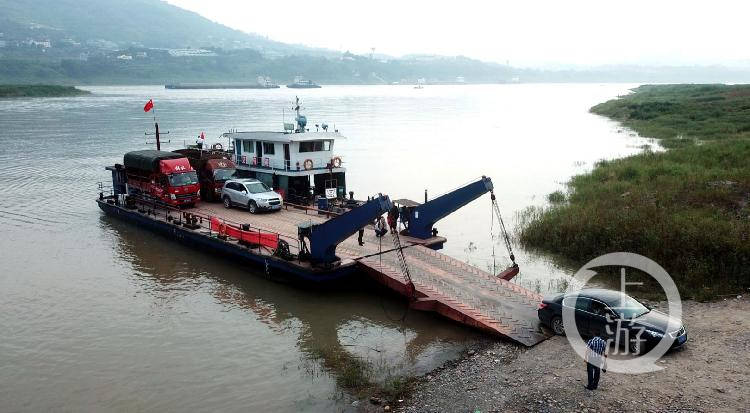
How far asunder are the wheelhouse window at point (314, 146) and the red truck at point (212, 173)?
400cm

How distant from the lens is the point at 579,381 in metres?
12.3

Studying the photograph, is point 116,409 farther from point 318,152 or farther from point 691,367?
point 318,152

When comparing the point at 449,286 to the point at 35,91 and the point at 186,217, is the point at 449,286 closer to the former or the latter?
the point at 186,217

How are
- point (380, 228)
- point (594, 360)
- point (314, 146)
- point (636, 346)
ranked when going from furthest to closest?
point (314, 146), point (380, 228), point (636, 346), point (594, 360)

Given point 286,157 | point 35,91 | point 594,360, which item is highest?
point 35,91

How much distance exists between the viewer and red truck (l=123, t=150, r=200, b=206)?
27.2m

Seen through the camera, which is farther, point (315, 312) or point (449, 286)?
point (315, 312)

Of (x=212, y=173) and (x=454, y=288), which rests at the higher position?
(x=212, y=173)

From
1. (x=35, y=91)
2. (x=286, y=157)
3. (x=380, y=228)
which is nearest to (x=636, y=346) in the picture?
(x=380, y=228)

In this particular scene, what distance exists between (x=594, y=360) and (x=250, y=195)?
18.3 meters

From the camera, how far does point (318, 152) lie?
94.8 feet

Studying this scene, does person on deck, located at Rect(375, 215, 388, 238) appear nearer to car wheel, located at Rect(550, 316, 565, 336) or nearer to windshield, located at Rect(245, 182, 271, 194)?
windshield, located at Rect(245, 182, 271, 194)

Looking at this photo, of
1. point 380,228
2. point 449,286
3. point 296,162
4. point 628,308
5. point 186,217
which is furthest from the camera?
point 296,162

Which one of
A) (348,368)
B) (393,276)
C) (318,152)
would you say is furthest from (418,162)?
(348,368)
